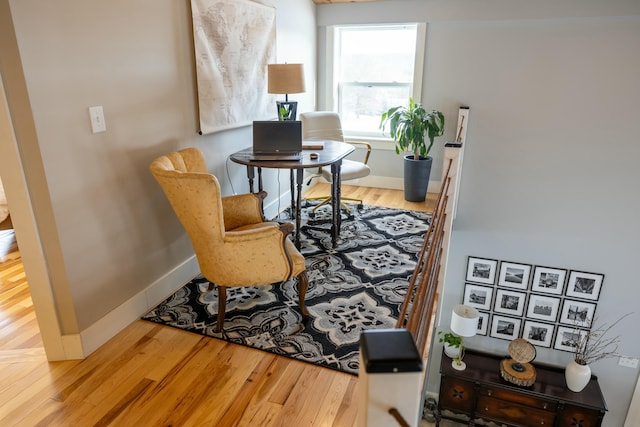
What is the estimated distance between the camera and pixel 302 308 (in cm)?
236

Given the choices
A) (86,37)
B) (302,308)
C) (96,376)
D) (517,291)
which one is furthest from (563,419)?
(86,37)

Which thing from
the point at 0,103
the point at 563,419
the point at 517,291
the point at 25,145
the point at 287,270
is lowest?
the point at 563,419

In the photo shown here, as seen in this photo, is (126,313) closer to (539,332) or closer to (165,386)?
(165,386)

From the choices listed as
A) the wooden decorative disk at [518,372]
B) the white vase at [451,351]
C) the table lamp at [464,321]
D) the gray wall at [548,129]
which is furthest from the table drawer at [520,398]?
the table lamp at [464,321]

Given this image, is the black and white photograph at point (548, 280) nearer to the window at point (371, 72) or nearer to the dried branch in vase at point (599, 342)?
the dried branch in vase at point (599, 342)

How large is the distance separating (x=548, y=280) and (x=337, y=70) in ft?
11.5

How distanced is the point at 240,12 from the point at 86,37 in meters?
1.45

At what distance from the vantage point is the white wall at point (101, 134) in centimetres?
177

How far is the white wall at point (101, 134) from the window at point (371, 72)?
106 inches

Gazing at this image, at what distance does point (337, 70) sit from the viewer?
16.6 feet

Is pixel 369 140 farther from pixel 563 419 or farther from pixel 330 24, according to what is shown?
pixel 563 419

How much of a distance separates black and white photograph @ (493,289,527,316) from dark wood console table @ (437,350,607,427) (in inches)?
26.6

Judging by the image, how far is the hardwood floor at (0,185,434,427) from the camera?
5.78ft

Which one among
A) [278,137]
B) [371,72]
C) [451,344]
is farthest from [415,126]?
[451,344]
